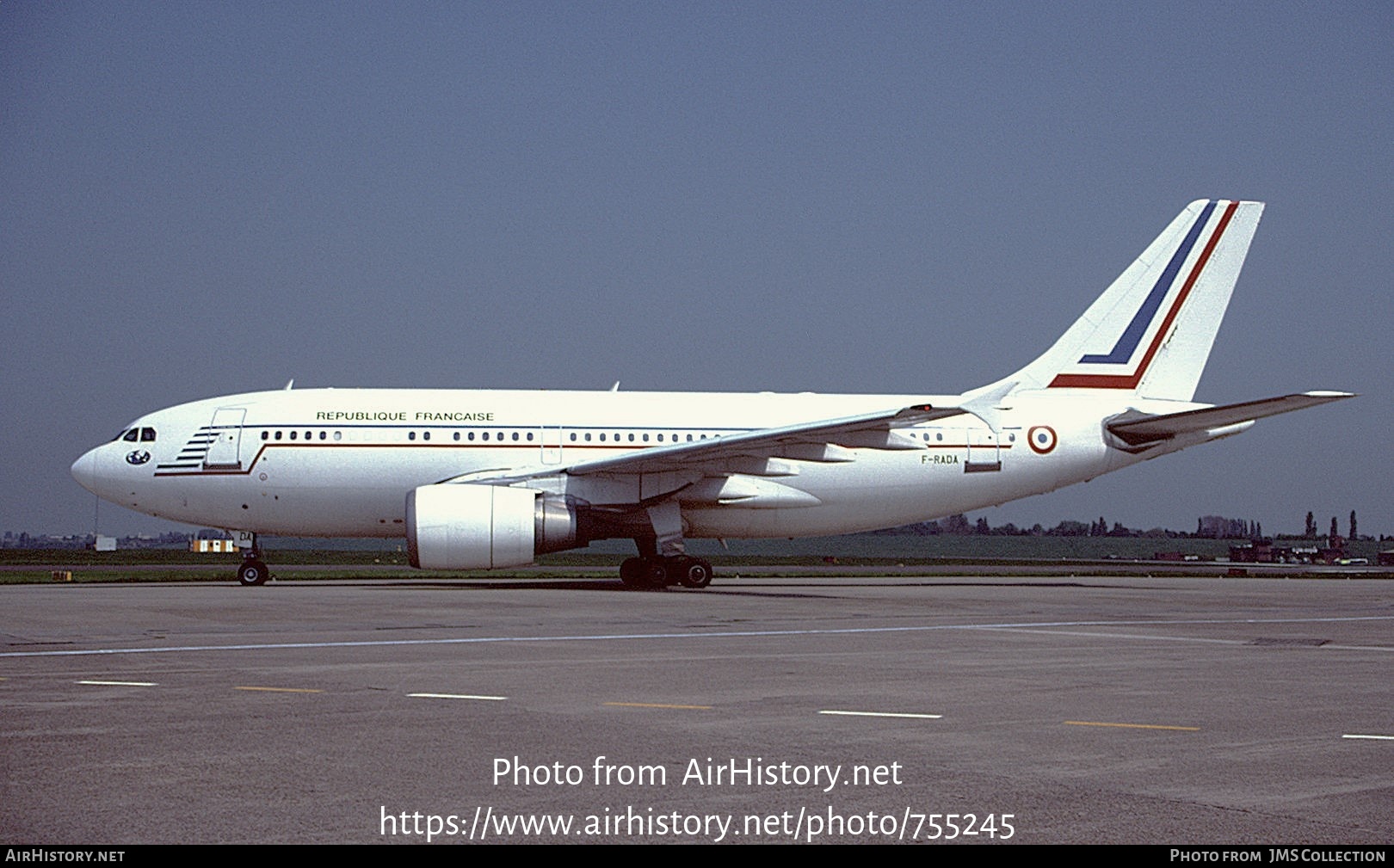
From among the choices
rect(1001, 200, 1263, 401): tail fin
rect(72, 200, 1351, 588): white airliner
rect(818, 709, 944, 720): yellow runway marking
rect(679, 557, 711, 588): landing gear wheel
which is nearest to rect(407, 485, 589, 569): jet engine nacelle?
rect(72, 200, 1351, 588): white airliner

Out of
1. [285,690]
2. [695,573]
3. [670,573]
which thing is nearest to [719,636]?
[285,690]

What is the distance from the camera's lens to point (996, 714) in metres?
8.04

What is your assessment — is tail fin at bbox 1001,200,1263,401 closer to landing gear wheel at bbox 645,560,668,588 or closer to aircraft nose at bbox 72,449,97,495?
landing gear wheel at bbox 645,560,668,588

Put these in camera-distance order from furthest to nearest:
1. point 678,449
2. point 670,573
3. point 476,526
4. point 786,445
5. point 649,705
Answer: point 670,573
point 786,445
point 678,449
point 476,526
point 649,705

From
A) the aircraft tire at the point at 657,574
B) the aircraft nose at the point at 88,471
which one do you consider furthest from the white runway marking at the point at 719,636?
the aircraft nose at the point at 88,471

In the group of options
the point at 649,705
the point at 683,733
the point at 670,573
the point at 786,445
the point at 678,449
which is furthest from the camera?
the point at 670,573

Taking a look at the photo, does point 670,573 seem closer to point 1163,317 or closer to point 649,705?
point 1163,317

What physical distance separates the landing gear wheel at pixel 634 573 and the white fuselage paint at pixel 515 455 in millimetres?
1390

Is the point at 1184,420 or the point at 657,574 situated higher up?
the point at 1184,420

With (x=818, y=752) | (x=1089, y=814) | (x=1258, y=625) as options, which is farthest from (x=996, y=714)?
(x=1258, y=625)

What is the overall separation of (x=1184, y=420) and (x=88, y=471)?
21.7 m

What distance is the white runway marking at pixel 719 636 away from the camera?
37.7ft

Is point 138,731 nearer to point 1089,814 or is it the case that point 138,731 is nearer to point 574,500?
point 1089,814

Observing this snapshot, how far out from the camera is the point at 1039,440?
90.0 feet
